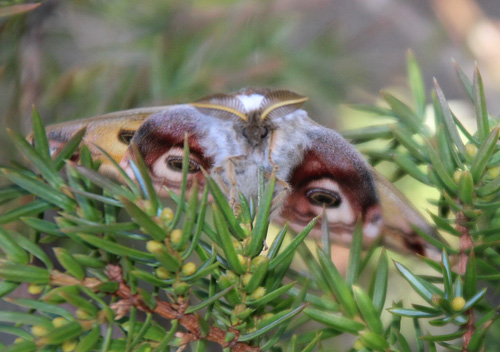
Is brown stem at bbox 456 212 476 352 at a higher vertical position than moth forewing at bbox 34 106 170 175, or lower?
lower

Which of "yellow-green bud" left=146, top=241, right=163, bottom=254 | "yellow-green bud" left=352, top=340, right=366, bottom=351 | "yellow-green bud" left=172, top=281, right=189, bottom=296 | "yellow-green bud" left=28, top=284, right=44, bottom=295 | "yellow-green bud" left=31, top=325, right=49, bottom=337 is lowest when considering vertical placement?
"yellow-green bud" left=31, top=325, right=49, bottom=337

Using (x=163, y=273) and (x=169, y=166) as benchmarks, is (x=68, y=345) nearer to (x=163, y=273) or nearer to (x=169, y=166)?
(x=163, y=273)

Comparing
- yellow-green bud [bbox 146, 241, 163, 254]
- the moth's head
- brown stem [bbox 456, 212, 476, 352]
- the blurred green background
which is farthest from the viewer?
the blurred green background

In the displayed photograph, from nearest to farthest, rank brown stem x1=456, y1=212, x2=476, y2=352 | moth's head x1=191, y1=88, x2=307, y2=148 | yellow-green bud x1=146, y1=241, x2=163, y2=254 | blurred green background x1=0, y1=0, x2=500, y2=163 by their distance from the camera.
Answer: yellow-green bud x1=146, y1=241, x2=163, y2=254 → brown stem x1=456, y1=212, x2=476, y2=352 → moth's head x1=191, y1=88, x2=307, y2=148 → blurred green background x1=0, y1=0, x2=500, y2=163

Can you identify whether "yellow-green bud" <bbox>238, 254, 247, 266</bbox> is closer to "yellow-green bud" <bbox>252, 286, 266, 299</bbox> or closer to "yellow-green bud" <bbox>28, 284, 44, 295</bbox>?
"yellow-green bud" <bbox>252, 286, 266, 299</bbox>

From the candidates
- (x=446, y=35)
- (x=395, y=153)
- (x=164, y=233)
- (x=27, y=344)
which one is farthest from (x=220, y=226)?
(x=446, y=35)

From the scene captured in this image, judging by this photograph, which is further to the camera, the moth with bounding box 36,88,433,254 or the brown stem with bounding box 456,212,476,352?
the moth with bounding box 36,88,433,254

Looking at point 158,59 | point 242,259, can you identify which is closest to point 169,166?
point 158,59

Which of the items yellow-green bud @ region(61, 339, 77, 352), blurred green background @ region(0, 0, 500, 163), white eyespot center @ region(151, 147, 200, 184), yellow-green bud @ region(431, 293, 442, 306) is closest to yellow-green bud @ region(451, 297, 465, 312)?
yellow-green bud @ region(431, 293, 442, 306)
